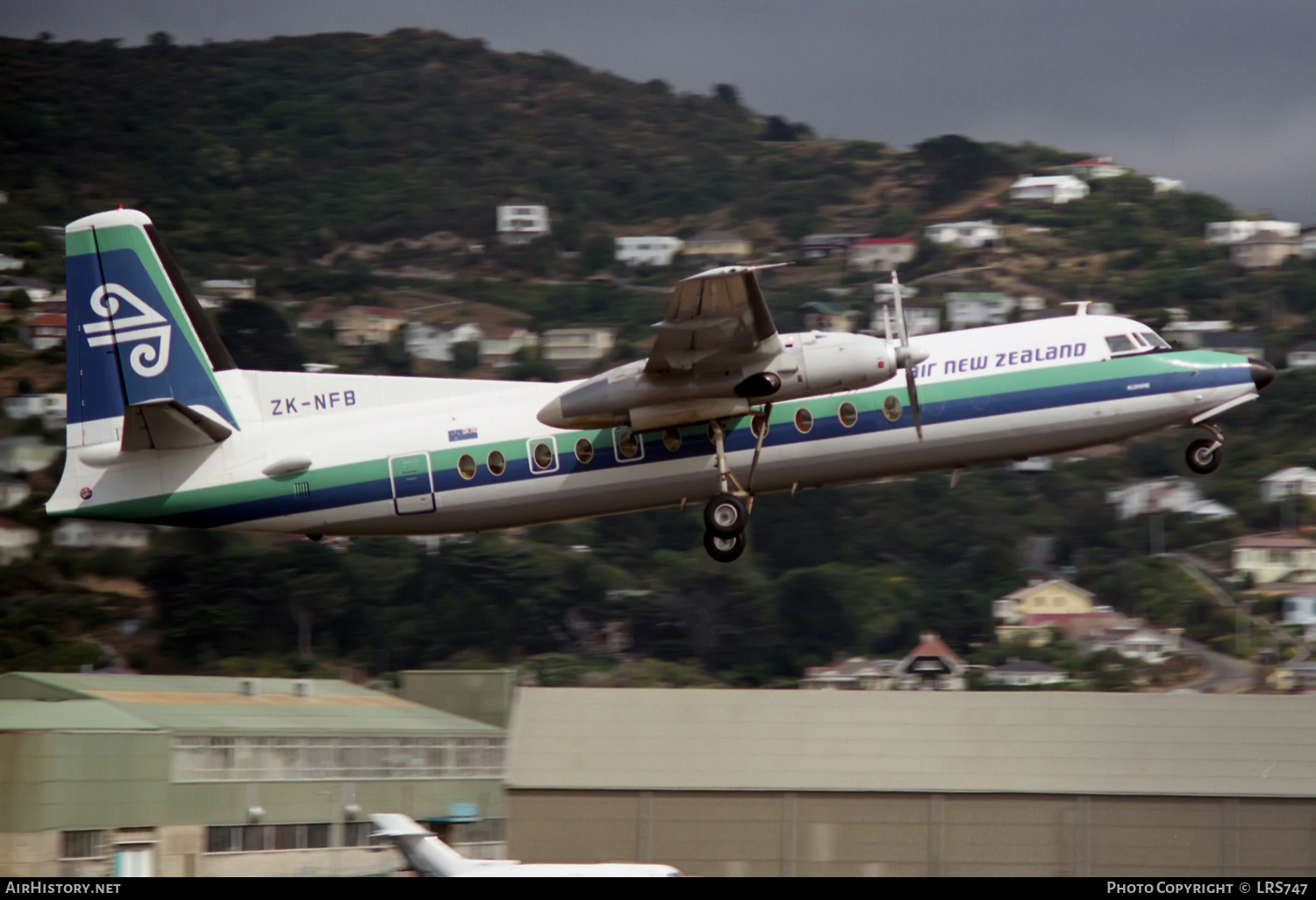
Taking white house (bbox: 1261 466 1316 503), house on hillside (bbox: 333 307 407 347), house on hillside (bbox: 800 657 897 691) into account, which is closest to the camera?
house on hillside (bbox: 800 657 897 691)

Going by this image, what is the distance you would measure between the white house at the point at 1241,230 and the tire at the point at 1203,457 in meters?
97.1

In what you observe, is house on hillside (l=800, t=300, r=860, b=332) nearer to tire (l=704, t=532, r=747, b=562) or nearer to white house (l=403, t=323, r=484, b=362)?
white house (l=403, t=323, r=484, b=362)

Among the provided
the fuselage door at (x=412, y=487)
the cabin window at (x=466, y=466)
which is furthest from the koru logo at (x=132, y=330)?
the cabin window at (x=466, y=466)

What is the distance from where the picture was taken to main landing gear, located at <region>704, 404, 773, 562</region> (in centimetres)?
1928

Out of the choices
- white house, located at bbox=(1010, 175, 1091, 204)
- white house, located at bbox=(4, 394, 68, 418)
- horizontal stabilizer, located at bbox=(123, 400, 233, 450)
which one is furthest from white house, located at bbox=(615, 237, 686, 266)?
horizontal stabilizer, located at bbox=(123, 400, 233, 450)

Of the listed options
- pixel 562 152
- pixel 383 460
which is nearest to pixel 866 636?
pixel 383 460

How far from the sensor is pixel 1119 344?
792 inches

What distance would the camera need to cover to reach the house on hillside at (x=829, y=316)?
9131 centimetres

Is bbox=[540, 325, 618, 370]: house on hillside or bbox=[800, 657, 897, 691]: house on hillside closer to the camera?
bbox=[800, 657, 897, 691]: house on hillside

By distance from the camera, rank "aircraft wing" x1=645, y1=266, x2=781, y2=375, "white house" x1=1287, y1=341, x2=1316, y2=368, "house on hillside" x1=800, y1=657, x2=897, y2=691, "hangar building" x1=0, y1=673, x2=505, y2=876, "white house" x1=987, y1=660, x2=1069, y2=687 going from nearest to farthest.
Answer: "aircraft wing" x1=645, y1=266, x2=781, y2=375 < "hangar building" x1=0, y1=673, x2=505, y2=876 < "white house" x1=987, y1=660, x2=1069, y2=687 < "house on hillside" x1=800, y1=657, x2=897, y2=691 < "white house" x1=1287, y1=341, x2=1316, y2=368

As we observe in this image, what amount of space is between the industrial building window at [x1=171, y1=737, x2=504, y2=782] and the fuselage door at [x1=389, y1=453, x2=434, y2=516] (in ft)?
43.5

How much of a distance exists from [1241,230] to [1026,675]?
62192mm

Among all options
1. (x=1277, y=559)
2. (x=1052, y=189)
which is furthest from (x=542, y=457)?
(x=1052, y=189)
